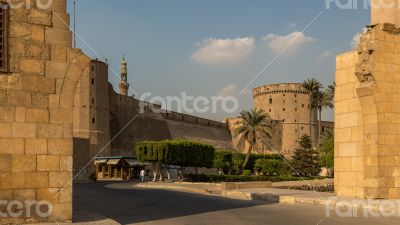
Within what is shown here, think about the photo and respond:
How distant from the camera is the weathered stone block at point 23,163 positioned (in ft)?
28.9

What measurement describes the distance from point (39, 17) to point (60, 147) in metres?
2.47

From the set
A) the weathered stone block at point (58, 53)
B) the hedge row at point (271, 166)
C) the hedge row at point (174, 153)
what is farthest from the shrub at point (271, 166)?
the weathered stone block at point (58, 53)

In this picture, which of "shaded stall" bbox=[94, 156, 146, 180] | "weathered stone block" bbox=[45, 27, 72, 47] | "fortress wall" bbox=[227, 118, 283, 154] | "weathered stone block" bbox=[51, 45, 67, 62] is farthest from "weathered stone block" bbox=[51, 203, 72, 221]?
"fortress wall" bbox=[227, 118, 283, 154]

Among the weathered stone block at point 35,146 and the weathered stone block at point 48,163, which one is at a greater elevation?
the weathered stone block at point 35,146

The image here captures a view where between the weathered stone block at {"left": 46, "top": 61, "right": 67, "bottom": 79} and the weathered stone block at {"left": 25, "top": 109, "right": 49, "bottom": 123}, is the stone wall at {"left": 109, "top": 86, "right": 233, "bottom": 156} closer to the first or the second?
the weathered stone block at {"left": 46, "top": 61, "right": 67, "bottom": 79}

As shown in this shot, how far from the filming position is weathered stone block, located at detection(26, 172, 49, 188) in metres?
8.91

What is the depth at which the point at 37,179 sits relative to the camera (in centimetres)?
900

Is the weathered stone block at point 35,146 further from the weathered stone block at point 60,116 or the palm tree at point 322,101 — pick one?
the palm tree at point 322,101

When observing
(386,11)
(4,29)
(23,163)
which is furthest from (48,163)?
(386,11)

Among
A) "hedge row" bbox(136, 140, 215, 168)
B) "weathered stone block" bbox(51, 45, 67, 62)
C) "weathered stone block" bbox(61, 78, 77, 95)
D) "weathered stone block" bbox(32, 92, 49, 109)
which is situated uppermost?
"weathered stone block" bbox(51, 45, 67, 62)

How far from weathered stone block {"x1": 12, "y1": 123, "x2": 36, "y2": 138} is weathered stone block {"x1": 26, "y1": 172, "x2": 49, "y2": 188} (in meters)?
0.70

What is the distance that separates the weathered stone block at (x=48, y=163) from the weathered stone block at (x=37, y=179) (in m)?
0.09

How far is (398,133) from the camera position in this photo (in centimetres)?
1516

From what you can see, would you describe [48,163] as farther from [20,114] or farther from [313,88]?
[313,88]
